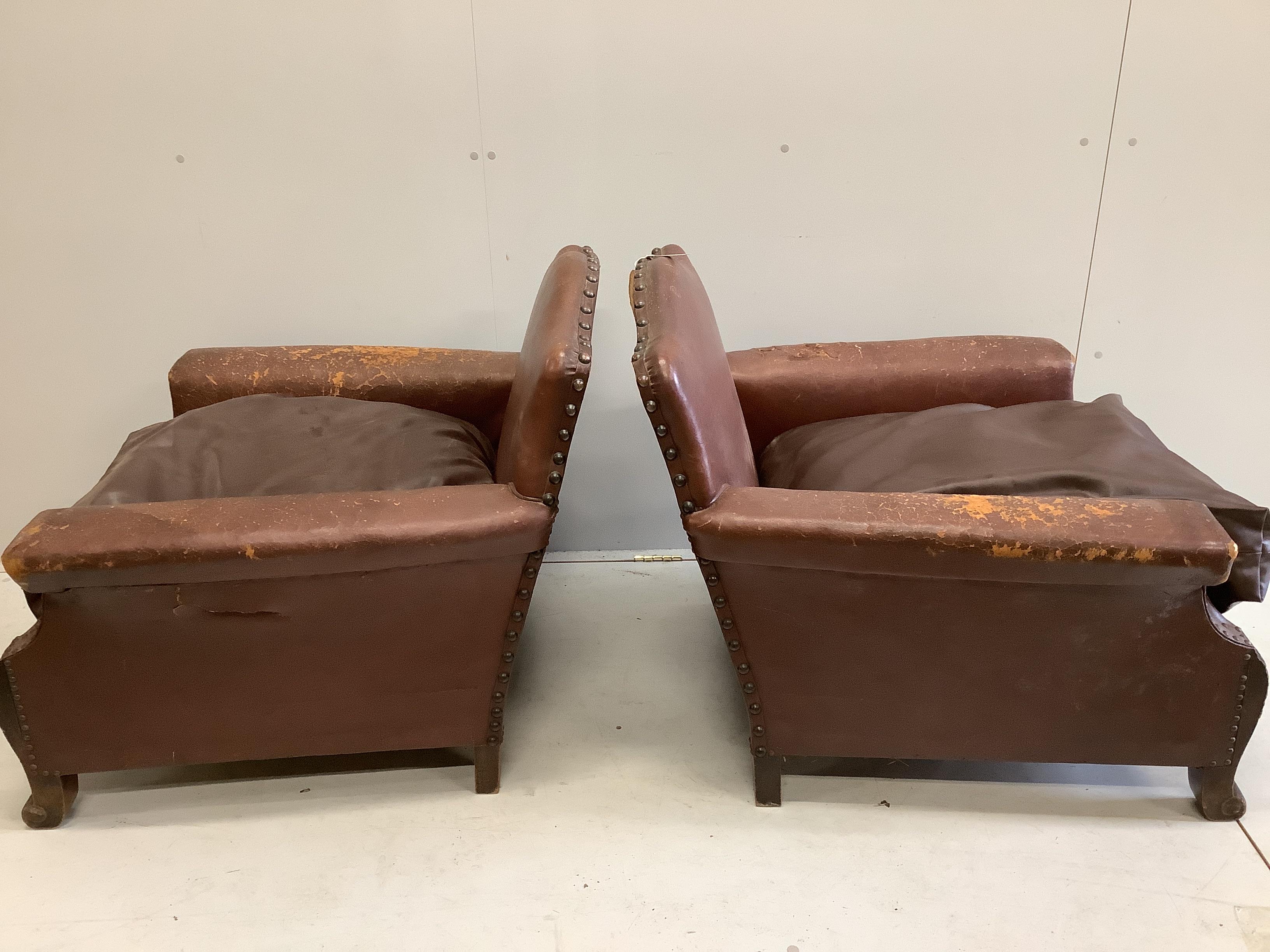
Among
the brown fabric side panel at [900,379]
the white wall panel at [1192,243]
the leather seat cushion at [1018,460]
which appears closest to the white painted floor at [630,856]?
the leather seat cushion at [1018,460]

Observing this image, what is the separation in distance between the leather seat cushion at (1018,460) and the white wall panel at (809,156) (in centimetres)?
39

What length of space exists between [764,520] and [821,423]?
67 centimetres

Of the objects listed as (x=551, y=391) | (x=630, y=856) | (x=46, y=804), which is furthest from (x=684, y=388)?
(x=46, y=804)

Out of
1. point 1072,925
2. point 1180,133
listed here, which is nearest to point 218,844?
point 1072,925

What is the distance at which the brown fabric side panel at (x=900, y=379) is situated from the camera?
1983 mm

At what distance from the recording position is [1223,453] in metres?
2.34

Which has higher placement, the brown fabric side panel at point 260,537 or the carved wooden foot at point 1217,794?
the brown fabric side panel at point 260,537

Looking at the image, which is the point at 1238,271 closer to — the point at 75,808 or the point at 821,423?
the point at 821,423

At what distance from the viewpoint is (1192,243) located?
2131 millimetres

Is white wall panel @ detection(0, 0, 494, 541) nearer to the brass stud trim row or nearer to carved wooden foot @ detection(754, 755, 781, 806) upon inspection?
the brass stud trim row

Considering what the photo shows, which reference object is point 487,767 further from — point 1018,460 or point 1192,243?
point 1192,243

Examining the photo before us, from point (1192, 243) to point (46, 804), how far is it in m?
2.63

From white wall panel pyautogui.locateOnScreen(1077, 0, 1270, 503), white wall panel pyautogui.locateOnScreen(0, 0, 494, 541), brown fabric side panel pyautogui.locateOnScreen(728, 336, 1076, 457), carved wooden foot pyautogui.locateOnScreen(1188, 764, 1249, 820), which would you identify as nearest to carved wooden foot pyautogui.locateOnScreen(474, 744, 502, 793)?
brown fabric side panel pyautogui.locateOnScreen(728, 336, 1076, 457)

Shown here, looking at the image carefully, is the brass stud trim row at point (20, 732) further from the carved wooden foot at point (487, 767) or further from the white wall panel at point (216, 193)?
the white wall panel at point (216, 193)
